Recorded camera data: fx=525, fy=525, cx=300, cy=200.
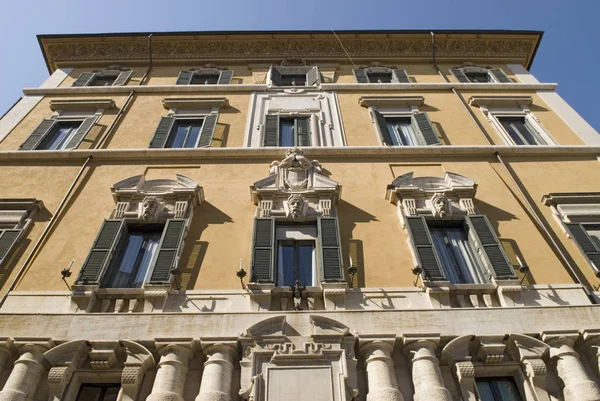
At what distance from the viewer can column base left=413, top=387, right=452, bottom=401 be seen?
20.4 ft

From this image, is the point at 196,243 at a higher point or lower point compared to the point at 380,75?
lower

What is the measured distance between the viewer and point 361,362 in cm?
686

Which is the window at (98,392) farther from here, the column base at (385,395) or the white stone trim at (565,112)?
the white stone trim at (565,112)

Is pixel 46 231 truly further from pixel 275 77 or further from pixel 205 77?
pixel 275 77

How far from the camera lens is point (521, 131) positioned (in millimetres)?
13031

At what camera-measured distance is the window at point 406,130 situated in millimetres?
12195

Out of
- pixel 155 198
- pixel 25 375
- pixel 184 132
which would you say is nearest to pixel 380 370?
pixel 25 375

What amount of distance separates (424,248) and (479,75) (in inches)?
367

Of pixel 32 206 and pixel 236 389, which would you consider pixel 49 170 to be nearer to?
pixel 32 206

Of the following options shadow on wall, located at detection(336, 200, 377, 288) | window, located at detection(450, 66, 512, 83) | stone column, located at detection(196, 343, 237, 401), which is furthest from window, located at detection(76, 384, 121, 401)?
window, located at detection(450, 66, 512, 83)

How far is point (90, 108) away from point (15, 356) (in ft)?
27.3

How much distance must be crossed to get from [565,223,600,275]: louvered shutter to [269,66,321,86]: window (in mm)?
8056

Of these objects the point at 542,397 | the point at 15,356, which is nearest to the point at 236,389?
the point at 15,356

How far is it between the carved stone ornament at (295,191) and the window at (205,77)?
5.60 m
